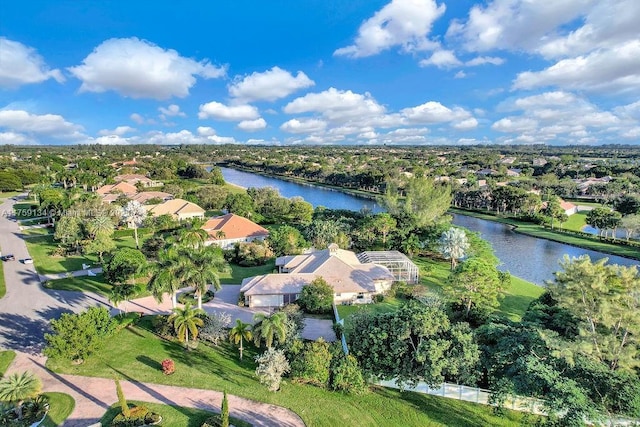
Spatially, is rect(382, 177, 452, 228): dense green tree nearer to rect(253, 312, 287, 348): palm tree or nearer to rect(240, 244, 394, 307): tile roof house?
rect(240, 244, 394, 307): tile roof house

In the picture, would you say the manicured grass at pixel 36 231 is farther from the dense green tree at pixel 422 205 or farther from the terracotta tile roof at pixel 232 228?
the dense green tree at pixel 422 205

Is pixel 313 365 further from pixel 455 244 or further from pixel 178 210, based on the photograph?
pixel 178 210

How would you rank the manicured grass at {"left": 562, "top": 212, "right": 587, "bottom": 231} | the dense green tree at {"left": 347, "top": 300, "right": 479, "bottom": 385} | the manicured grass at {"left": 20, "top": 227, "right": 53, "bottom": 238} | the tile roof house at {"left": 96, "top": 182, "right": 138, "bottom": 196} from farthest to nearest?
1. the tile roof house at {"left": 96, "top": 182, "right": 138, "bottom": 196}
2. the manicured grass at {"left": 562, "top": 212, "right": 587, "bottom": 231}
3. the manicured grass at {"left": 20, "top": 227, "right": 53, "bottom": 238}
4. the dense green tree at {"left": 347, "top": 300, "right": 479, "bottom": 385}

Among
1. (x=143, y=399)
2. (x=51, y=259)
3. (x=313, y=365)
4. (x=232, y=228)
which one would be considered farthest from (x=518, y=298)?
(x=51, y=259)

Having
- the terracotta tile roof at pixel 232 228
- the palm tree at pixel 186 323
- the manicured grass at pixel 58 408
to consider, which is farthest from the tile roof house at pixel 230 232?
the manicured grass at pixel 58 408

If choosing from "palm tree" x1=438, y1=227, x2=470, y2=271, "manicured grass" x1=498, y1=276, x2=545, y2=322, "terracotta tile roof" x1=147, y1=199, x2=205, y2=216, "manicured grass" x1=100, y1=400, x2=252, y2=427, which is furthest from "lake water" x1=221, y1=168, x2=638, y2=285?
"terracotta tile roof" x1=147, y1=199, x2=205, y2=216
